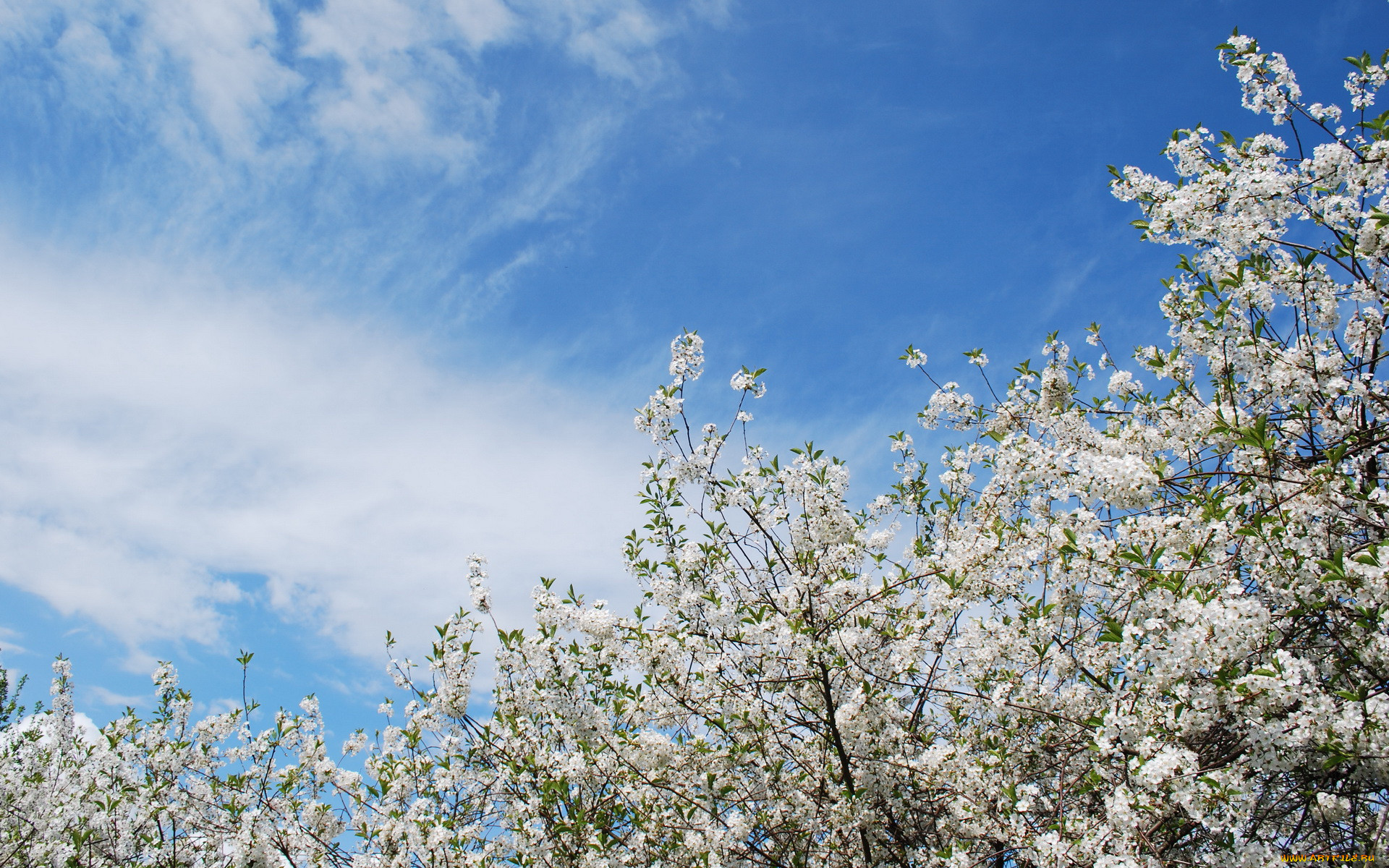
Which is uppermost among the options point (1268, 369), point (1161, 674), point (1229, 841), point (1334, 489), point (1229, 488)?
point (1268, 369)

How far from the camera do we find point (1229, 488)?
4.36m

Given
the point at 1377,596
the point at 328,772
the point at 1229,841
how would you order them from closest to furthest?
the point at 1377,596
the point at 1229,841
the point at 328,772

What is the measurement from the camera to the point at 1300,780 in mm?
3658

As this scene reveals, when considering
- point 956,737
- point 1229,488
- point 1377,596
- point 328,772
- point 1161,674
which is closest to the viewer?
point 1377,596

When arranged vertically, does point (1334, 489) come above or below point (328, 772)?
above

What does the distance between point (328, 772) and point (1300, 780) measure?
25.6 feet

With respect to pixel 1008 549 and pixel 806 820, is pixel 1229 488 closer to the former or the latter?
pixel 1008 549

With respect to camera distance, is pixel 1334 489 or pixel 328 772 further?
pixel 328 772

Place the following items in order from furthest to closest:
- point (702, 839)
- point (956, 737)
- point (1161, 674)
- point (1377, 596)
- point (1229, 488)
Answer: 1. point (956, 737)
2. point (702, 839)
3. point (1229, 488)
4. point (1161, 674)
5. point (1377, 596)


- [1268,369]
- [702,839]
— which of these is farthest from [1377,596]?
[702,839]

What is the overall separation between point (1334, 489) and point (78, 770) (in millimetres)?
11040

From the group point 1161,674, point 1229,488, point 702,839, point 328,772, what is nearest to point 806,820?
point 702,839

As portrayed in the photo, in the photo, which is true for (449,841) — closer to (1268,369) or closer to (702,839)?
(702,839)

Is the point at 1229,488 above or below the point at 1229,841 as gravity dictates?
above
